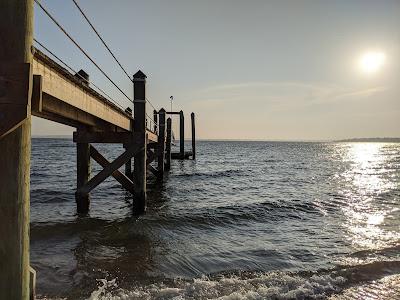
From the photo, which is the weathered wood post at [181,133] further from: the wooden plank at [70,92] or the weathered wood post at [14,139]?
the weathered wood post at [14,139]

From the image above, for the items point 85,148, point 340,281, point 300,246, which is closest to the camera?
point 340,281

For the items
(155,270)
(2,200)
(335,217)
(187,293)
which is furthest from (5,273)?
(335,217)

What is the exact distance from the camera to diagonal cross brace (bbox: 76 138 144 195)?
935cm

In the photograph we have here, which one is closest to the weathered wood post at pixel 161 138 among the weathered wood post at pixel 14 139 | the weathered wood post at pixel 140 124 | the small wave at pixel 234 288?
the weathered wood post at pixel 140 124

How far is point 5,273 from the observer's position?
115 inches

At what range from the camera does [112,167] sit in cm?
934

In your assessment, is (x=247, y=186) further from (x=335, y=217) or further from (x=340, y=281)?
(x=340, y=281)

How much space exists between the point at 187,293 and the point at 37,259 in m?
3.28

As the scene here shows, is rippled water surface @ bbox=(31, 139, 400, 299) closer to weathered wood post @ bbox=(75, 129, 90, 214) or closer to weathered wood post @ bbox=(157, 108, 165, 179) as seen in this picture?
weathered wood post @ bbox=(75, 129, 90, 214)

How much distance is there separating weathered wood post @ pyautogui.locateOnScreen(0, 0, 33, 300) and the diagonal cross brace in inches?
247

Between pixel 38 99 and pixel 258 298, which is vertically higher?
pixel 38 99

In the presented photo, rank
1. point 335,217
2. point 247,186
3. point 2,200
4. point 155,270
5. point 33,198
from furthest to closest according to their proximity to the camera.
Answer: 1. point 247,186
2. point 33,198
3. point 335,217
4. point 155,270
5. point 2,200

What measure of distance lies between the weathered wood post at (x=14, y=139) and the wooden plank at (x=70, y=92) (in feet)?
2.70

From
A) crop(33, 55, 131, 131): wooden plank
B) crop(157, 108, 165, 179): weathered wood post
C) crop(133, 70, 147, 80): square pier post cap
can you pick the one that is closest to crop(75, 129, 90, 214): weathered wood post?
crop(133, 70, 147, 80): square pier post cap
